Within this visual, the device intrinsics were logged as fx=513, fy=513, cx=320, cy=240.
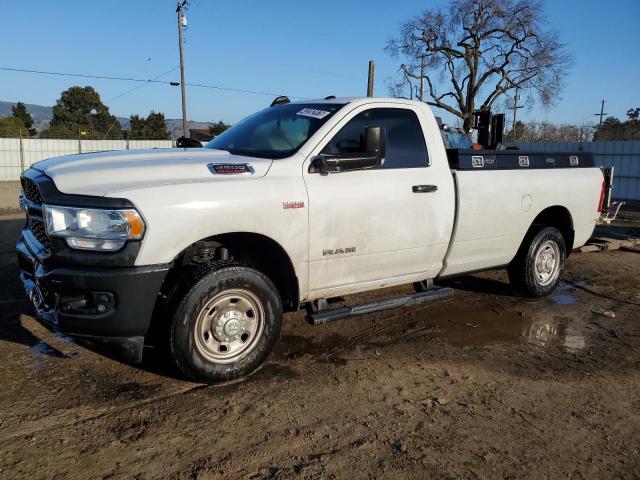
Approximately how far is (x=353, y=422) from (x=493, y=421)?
Result: 0.85m

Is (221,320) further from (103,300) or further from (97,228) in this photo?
(97,228)

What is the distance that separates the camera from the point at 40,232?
336 cm

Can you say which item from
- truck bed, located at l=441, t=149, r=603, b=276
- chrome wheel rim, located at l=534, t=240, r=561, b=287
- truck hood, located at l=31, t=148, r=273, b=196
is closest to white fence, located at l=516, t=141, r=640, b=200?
truck bed, located at l=441, t=149, r=603, b=276

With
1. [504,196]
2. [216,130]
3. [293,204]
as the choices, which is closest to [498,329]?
[504,196]

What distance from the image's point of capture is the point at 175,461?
264cm

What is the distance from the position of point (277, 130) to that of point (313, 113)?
35 centimetres

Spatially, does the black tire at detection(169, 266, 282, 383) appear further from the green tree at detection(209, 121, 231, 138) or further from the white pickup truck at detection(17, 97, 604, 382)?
the green tree at detection(209, 121, 231, 138)

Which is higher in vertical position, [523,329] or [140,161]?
[140,161]

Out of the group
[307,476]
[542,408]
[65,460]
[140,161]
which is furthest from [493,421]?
[140,161]

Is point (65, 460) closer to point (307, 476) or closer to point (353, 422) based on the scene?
point (307, 476)

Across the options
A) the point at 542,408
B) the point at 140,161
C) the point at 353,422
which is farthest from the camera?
the point at 140,161

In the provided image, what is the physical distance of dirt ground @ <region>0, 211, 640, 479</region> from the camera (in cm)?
264

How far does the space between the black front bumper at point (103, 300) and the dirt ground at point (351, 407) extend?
481 mm

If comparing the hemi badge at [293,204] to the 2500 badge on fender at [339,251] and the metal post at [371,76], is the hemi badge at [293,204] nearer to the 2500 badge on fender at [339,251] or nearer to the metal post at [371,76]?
the 2500 badge on fender at [339,251]
